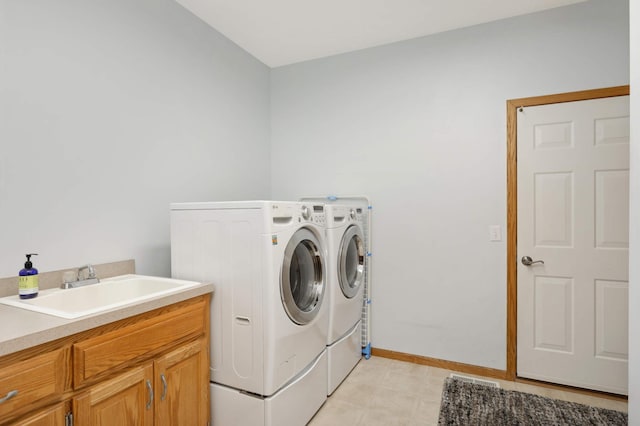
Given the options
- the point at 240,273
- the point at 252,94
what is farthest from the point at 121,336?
the point at 252,94

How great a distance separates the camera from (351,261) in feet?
8.89

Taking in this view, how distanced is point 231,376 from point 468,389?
1.67m

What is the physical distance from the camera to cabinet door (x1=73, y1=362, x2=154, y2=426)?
1.18 metres

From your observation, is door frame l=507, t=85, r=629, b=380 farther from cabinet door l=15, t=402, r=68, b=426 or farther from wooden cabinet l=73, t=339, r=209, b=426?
cabinet door l=15, t=402, r=68, b=426

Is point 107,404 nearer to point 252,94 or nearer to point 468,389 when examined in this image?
point 468,389

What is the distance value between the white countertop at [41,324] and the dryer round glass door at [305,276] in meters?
0.73

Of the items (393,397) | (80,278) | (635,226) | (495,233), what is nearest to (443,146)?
(495,233)

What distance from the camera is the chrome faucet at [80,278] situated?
5.29 feet

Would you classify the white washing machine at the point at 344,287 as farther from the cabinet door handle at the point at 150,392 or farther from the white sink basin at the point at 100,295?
the cabinet door handle at the point at 150,392

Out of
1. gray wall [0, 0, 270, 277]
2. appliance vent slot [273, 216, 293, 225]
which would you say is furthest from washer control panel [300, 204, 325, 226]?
gray wall [0, 0, 270, 277]

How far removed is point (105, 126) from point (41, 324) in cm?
117

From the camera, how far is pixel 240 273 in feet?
5.61

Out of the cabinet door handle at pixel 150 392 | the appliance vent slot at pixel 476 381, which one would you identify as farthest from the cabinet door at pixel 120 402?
the appliance vent slot at pixel 476 381

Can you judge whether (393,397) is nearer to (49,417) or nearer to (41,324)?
(49,417)
